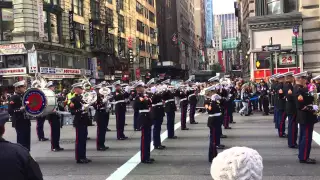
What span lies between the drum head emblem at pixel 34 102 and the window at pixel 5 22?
22.1 meters

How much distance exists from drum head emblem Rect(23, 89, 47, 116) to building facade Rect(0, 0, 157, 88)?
60.4ft

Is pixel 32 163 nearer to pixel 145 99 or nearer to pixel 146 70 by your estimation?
pixel 145 99

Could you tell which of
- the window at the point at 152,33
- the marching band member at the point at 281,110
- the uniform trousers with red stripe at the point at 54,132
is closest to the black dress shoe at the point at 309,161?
the marching band member at the point at 281,110

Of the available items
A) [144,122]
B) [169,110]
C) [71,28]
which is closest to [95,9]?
[71,28]

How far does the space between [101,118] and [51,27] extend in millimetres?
23923

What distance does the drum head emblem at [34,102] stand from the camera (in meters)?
9.80

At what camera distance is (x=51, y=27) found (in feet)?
109

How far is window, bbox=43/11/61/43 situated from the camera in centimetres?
3244

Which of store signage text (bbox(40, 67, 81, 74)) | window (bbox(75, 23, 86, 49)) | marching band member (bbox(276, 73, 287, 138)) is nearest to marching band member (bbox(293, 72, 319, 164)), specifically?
marching band member (bbox(276, 73, 287, 138))

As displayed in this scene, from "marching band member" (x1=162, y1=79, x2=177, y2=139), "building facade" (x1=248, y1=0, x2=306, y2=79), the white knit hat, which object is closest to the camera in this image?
the white knit hat

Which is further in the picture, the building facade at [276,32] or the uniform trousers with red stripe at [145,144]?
the building facade at [276,32]

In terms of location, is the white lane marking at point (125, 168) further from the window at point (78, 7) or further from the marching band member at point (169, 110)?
the window at point (78, 7)

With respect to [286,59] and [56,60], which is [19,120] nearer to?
[286,59]

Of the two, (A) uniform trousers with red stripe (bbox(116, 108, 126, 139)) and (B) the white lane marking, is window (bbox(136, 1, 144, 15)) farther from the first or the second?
(B) the white lane marking
